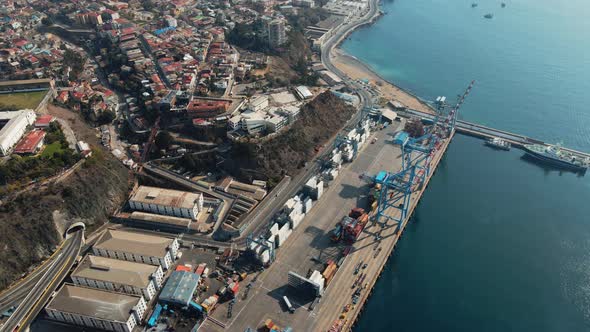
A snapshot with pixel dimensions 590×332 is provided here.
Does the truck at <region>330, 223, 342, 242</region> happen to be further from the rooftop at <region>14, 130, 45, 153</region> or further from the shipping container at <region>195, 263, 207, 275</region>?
the rooftop at <region>14, 130, 45, 153</region>

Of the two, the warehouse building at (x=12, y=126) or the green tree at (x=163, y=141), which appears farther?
the green tree at (x=163, y=141)

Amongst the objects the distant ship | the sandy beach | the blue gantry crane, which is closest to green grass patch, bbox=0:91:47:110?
the blue gantry crane

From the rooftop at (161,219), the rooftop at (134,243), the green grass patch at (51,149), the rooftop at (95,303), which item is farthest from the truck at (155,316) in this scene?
the green grass patch at (51,149)

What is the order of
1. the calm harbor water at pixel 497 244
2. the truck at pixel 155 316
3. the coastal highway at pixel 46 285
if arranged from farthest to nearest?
the calm harbor water at pixel 497 244, the truck at pixel 155 316, the coastal highway at pixel 46 285

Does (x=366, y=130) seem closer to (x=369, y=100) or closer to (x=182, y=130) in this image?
(x=369, y=100)

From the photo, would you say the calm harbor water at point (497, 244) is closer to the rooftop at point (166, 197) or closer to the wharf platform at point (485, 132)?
the wharf platform at point (485, 132)

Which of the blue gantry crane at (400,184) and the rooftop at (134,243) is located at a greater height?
the blue gantry crane at (400,184)

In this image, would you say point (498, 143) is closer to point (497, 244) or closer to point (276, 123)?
point (497, 244)

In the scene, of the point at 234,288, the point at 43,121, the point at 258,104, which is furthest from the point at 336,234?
the point at 43,121
